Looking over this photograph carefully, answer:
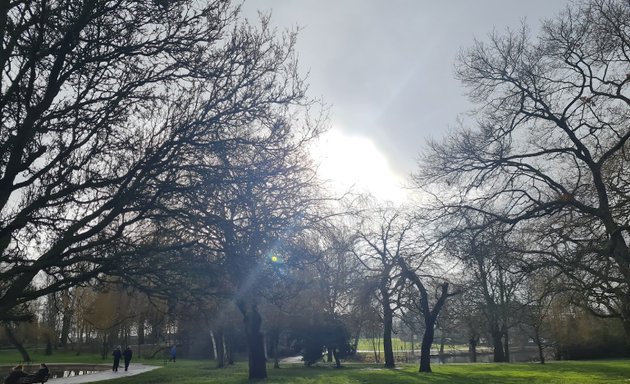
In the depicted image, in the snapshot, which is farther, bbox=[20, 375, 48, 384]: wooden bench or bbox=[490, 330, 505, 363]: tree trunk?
bbox=[490, 330, 505, 363]: tree trunk

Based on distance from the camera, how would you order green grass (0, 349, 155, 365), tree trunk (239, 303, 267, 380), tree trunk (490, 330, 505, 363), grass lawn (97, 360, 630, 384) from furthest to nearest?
tree trunk (490, 330, 505, 363), green grass (0, 349, 155, 365), tree trunk (239, 303, 267, 380), grass lawn (97, 360, 630, 384)

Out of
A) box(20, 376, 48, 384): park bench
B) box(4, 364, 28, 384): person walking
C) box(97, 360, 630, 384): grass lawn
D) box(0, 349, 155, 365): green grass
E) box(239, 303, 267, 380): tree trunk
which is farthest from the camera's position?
box(0, 349, 155, 365): green grass

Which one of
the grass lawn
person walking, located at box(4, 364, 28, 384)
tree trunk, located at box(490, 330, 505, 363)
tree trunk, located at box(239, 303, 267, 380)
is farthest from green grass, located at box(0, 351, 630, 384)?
tree trunk, located at box(490, 330, 505, 363)

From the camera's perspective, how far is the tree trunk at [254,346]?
22562mm

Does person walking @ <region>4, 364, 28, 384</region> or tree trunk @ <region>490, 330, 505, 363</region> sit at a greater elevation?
person walking @ <region>4, 364, 28, 384</region>

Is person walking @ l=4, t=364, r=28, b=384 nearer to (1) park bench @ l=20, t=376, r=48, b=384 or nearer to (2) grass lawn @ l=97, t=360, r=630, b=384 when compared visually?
(1) park bench @ l=20, t=376, r=48, b=384

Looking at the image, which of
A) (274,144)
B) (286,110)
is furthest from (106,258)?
(286,110)

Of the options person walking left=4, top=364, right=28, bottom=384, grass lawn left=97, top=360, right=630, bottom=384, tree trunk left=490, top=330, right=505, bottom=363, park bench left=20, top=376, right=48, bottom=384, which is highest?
person walking left=4, top=364, right=28, bottom=384

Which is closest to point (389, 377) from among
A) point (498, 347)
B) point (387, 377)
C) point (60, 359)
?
point (387, 377)

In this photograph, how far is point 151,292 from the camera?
9.40 m

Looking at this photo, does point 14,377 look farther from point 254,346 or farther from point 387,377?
point 387,377

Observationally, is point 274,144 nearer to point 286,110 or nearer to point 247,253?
point 286,110

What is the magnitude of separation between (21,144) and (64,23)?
1.88 meters

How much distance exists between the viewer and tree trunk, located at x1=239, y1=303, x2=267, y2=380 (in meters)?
22.6
